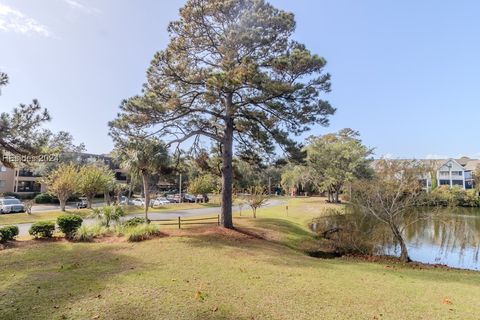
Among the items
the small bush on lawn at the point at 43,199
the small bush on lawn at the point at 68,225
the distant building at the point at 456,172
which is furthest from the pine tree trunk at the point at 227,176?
the distant building at the point at 456,172

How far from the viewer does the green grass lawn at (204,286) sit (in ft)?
20.1

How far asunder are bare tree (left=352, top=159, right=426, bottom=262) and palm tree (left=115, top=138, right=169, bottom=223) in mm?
10719

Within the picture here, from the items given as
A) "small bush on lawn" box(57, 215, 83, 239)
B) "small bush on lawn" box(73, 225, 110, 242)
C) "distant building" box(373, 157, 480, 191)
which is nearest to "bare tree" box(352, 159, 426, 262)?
"small bush on lawn" box(73, 225, 110, 242)

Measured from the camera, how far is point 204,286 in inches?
299

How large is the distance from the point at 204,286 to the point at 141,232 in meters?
7.22

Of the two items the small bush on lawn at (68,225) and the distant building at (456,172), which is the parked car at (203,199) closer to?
the small bush on lawn at (68,225)

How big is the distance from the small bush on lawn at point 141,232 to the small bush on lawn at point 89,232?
1200mm

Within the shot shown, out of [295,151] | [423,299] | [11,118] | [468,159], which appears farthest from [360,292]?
[468,159]

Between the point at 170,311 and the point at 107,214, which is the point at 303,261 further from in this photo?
the point at 107,214

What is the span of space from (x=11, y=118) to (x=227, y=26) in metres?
9.70

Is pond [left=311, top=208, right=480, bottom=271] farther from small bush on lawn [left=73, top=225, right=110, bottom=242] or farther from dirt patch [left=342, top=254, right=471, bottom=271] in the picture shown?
small bush on lawn [left=73, top=225, right=110, bottom=242]

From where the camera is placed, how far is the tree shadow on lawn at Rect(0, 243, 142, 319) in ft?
20.2

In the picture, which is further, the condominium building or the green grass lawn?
the condominium building

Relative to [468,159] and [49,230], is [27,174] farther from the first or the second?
[468,159]
